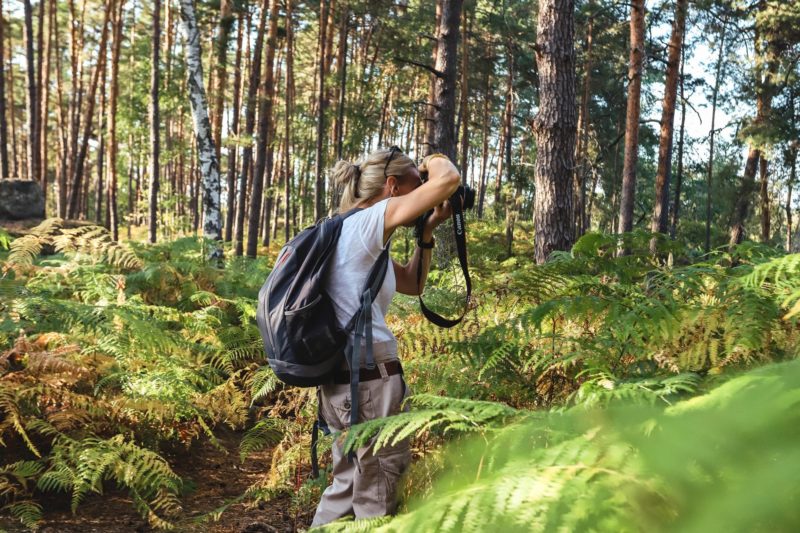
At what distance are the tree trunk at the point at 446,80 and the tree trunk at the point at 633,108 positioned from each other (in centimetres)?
754

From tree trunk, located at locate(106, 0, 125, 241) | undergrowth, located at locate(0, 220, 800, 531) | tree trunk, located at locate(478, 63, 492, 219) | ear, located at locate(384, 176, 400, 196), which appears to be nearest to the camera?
undergrowth, located at locate(0, 220, 800, 531)

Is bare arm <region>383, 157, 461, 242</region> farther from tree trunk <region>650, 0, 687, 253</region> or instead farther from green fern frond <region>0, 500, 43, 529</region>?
tree trunk <region>650, 0, 687, 253</region>

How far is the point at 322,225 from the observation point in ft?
8.53

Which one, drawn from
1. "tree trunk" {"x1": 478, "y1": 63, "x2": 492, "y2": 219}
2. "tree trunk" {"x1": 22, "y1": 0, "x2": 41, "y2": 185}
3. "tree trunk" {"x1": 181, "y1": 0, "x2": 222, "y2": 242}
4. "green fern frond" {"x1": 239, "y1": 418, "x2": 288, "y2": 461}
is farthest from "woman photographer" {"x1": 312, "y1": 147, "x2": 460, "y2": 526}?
"tree trunk" {"x1": 478, "y1": 63, "x2": 492, "y2": 219}

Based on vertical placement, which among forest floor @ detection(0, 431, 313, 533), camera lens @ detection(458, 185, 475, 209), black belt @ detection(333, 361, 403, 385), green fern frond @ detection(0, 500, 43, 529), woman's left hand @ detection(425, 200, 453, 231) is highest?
camera lens @ detection(458, 185, 475, 209)

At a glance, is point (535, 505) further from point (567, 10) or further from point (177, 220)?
point (177, 220)

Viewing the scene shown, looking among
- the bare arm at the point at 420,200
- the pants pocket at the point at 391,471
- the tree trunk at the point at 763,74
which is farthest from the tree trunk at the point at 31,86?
the tree trunk at the point at 763,74

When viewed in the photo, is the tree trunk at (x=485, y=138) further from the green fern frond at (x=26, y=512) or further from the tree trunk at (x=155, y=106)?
the green fern frond at (x=26, y=512)

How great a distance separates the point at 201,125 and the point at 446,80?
5.60 m

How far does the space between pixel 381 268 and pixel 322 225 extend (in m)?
0.31

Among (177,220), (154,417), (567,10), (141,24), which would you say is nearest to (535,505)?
(154,417)

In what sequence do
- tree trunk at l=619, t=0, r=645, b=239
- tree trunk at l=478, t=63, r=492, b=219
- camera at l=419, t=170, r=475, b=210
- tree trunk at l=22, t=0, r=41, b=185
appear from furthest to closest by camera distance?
tree trunk at l=478, t=63, r=492, b=219, tree trunk at l=22, t=0, r=41, b=185, tree trunk at l=619, t=0, r=645, b=239, camera at l=419, t=170, r=475, b=210

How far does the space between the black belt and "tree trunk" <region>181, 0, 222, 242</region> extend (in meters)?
10.7

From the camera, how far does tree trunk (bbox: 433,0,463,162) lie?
33.3 feet
